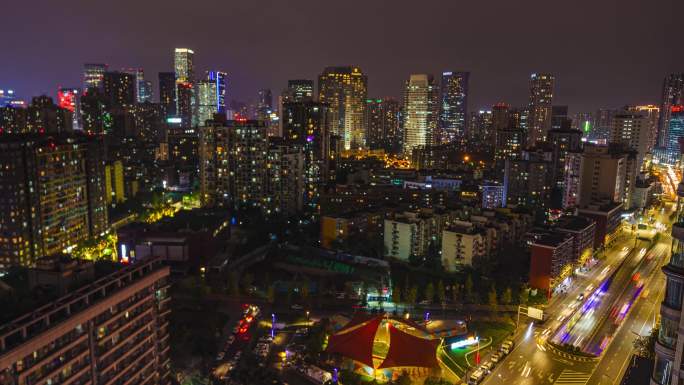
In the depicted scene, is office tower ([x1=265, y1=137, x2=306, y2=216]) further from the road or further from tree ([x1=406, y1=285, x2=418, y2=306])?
the road

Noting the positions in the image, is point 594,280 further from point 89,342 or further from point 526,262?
point 89,342

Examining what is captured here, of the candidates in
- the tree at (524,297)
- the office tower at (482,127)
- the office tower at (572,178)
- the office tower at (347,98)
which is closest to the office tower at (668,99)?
the office tower at (482,127)

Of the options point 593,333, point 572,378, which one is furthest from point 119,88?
point 572,378

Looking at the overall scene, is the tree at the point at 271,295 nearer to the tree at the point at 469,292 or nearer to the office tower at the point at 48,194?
the tree at the point at 469,292

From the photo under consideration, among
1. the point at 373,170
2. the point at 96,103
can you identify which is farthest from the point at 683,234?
the point at 96,103

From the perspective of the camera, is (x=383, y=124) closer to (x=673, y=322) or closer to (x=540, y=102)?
(x=540, y=102)
